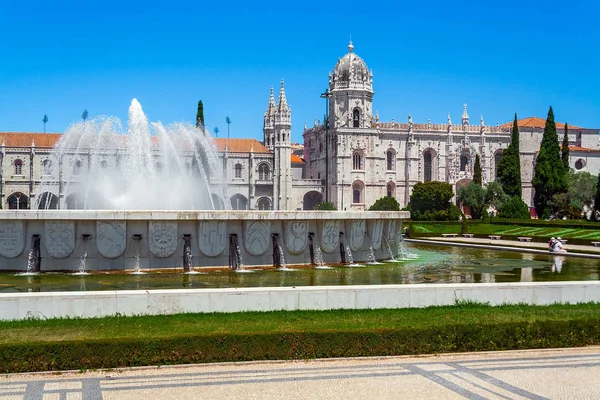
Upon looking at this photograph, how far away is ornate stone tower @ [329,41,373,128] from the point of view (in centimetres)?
7325

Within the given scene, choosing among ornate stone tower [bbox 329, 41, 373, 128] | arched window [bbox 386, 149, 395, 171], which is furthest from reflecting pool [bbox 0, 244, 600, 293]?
arched window [bbox 386, 149, 395, 171]

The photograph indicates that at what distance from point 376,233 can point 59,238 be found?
27.5 feet

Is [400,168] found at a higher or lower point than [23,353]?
higher

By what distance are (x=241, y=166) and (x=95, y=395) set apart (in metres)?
67.1

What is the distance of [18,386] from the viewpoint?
793 cm

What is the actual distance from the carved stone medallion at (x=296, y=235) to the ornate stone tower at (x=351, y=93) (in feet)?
182

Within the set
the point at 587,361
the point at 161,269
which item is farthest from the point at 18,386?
the point at 161,269

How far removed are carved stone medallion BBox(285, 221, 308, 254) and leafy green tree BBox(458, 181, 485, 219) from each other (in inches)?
2013

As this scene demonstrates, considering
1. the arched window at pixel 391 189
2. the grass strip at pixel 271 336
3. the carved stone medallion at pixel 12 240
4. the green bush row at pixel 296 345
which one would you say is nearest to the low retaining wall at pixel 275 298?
the grass strip at pixel 271 336

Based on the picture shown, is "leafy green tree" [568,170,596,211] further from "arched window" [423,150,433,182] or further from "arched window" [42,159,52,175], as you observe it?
"arched window" [42,159,52,175]

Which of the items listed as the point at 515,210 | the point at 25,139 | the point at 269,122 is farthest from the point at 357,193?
the point at 25,139

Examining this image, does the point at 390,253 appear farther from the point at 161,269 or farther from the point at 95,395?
the point at 95,395

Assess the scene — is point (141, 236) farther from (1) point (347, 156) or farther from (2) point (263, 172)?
→ (2) point (263, 172)

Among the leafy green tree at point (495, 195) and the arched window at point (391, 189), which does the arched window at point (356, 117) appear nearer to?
the arched window at point (391, 189)
